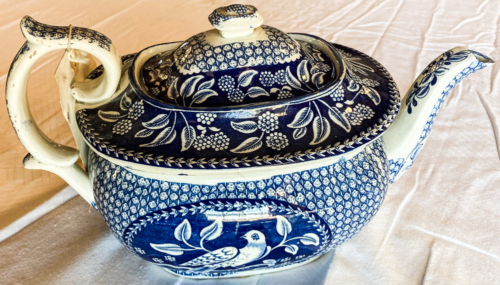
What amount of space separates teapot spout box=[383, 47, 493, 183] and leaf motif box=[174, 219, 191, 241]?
36 centimetres

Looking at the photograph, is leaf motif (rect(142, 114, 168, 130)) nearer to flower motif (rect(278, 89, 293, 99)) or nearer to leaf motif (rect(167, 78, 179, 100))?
leaf motif (rect(167, 78, 179, 100))

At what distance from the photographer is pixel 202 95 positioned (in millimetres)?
695

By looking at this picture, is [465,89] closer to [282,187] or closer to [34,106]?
[282,187]

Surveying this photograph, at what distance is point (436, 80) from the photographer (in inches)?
30.3

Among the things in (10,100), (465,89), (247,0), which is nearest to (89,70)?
(10,100)

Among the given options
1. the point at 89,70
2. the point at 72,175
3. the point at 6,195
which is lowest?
the point at 6,195

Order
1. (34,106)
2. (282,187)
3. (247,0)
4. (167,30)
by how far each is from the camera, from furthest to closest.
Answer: (247,0) → (167,30) → (34,106) → (282,187)

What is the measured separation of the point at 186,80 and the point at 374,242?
0.47m

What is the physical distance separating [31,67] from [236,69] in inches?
11.5

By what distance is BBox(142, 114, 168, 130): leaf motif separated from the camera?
658mm

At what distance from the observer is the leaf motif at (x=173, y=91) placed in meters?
0.71

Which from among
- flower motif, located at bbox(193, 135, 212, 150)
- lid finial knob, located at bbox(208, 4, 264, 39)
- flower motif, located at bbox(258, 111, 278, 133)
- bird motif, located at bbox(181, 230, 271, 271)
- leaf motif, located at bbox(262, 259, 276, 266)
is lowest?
leaf motif, located at bbox(262, 259, 276, 266)

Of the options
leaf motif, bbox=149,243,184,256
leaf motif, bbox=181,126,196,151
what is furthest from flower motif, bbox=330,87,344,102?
leaf motif, bbox=149,243,184,256

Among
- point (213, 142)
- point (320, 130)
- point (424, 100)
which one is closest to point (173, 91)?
point (213, 142)
